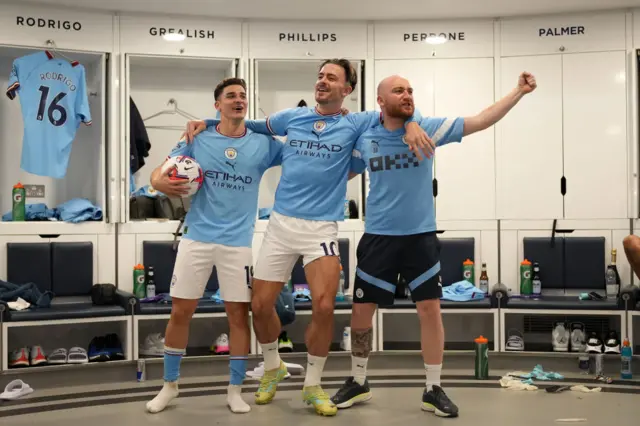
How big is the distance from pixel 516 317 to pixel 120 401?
10.6 feet

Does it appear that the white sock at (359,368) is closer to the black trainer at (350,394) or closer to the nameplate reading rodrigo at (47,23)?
the black trainer at (350,394)

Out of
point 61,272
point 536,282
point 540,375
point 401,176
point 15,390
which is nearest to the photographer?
point 401,176

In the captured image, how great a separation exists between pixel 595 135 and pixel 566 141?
0.73 ft

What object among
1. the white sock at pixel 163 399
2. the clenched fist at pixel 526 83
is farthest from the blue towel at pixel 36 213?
the clenched fist at pixel 526 83

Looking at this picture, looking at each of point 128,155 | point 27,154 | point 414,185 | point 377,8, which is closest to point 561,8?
point 377,8

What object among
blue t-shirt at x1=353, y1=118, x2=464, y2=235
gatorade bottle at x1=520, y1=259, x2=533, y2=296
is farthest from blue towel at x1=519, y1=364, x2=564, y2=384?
blue t-shirt at x1=353, y1=118, x2=464, y2=235

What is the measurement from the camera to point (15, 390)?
16.3ft

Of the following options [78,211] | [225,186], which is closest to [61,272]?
[78,211]

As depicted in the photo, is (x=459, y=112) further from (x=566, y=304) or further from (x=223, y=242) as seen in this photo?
(x=223, y=242)

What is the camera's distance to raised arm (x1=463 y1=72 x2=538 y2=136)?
3871mm

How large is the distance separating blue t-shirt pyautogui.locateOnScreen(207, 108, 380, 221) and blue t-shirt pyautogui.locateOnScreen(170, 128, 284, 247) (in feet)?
0.57

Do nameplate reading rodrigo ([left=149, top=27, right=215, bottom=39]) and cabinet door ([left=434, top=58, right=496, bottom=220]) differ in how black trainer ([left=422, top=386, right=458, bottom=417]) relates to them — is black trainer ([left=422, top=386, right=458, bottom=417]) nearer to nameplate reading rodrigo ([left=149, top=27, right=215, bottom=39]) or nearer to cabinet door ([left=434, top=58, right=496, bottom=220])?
cabinet door ([left=434, top=58, right=496, bottom=220])

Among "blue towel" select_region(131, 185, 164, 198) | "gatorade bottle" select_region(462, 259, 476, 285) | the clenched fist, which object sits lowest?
"gatorade bottle" select_region(462, 259, 476, 285)

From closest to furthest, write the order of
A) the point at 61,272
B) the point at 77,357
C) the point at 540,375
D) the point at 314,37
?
the point at 540,375 → the point at 77,357 → the point at 61,272 → the point at 314,37
